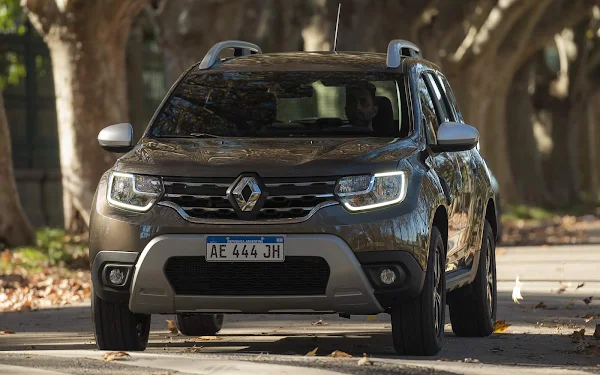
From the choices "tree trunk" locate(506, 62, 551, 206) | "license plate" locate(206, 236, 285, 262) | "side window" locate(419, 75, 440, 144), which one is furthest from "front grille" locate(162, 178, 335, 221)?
"tree trunk" locate(506, 62, 551, 206)

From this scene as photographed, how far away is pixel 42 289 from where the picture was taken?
53.6ft

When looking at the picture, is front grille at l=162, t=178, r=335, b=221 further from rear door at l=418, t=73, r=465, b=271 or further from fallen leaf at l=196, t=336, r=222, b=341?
fallen leaf at l=196, t=336, r=222, b=341

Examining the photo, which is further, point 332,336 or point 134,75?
point 134,75

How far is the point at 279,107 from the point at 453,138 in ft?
3.48

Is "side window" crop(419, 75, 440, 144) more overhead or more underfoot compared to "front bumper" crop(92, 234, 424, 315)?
more overhead

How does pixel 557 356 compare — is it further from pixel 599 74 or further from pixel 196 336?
pixel 599 74

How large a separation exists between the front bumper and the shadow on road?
1.96 ft

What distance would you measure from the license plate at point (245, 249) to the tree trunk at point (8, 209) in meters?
11.5

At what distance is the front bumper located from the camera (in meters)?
8.79

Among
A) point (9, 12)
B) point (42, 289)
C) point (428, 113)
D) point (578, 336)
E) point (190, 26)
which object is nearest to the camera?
point (428, 113)

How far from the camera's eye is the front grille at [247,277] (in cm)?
888

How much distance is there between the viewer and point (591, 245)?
24797mm

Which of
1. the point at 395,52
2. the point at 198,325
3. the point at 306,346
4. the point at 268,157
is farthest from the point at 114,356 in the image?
the point at 395,52

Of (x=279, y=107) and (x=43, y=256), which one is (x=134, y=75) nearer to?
(x=43, y=256)
